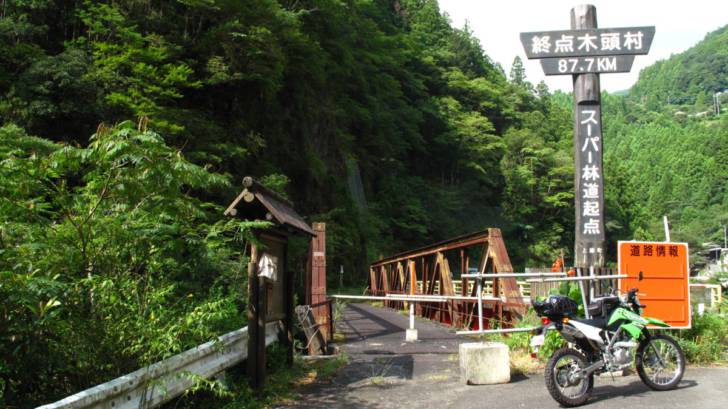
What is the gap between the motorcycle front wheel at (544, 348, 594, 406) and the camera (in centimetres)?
589

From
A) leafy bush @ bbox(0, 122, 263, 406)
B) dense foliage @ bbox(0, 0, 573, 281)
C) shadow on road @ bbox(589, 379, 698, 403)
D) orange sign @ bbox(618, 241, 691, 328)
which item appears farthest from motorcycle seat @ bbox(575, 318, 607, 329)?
dense foliage @ bbox(0, 0, 573, 281)

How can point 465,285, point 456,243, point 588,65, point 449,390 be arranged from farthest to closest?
point 456,243
point 465,285
point 588,65
point 449,390

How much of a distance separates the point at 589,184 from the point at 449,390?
165 inches

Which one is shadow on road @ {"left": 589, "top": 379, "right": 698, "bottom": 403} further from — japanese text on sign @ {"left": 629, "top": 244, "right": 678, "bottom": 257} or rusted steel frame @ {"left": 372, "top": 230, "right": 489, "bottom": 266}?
rusted steel frame @ {"left": 372, "top": 230, "right": 489, "bottom": 266}

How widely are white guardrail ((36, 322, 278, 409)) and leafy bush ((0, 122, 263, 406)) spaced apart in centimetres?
17

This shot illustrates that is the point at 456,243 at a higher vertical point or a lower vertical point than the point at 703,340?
higher

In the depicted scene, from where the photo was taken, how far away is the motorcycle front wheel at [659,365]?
656 cm

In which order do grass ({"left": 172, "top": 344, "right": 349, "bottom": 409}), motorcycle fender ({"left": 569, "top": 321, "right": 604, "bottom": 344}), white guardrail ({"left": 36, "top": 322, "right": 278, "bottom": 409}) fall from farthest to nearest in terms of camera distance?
motorcycle fender ({"left": 569, "top": 321, "right": 604, "bottom": 344})
grass ({"left": 172, "top": 344, "right": 349, "bottom": 409})
white guardrail ({"left": 36, "top": 322, "right": 278, "bottom": 409})

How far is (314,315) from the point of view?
10023 mm

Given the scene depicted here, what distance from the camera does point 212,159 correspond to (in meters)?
20.2

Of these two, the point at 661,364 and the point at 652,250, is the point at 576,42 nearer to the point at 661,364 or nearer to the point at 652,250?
the point at 652,250

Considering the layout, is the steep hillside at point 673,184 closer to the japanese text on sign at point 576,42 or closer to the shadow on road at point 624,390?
the japanese text on sign at point 576,42

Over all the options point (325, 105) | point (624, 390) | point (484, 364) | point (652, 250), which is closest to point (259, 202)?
point (484, 364)

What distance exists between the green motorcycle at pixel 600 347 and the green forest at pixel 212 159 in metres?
Result: 3.31
